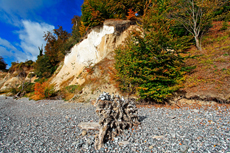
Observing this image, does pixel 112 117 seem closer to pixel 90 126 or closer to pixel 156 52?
pixel 90 126

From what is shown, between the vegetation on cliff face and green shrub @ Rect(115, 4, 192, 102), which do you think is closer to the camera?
green shrub @ Rect(115, 4, 192, 102)

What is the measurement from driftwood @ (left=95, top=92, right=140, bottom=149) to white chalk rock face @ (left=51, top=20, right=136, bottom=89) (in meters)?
11.8

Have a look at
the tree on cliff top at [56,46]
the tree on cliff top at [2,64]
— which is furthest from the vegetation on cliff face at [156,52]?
the tree on cliff top at [2,64]

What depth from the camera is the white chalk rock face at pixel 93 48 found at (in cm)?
1611

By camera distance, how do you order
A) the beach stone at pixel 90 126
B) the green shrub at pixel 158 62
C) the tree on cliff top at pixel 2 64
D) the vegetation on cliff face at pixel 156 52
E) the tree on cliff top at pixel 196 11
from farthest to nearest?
the tree on cliff top at pixel 2 64 < the tree on cliff top at pixel 196 11 < the vegetation on cliff face at pixel 156 52 < the green shrub at pixel 158 62 < the beach stone at pixel 90 126

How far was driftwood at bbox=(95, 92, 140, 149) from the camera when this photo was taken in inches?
147

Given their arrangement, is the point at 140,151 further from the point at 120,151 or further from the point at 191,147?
the point at 191,147

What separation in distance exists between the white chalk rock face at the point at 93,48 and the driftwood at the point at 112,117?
1180 cm

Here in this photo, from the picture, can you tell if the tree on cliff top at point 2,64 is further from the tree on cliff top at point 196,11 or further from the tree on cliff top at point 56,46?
the tree on cliff top at point 196,11

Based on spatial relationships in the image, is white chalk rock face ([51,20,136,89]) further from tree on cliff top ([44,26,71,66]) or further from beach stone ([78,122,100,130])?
beach stone ([78,122,100,130])

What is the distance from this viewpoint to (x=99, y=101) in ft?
13.7

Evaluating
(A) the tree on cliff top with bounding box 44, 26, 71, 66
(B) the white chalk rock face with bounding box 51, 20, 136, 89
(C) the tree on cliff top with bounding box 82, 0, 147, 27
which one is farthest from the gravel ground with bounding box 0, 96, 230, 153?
(A) the tree on cliff top with bounding box 44, 26, 71, 66

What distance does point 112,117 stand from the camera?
4188mm

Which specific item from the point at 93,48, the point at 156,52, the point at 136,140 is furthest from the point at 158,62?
the point at 93,48
